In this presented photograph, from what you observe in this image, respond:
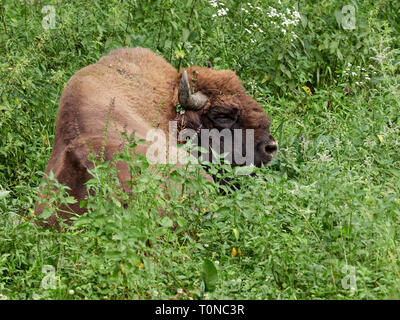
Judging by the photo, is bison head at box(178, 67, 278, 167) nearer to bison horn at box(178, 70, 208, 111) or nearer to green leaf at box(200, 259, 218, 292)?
bison horn at box(178, 70, 208, 111)

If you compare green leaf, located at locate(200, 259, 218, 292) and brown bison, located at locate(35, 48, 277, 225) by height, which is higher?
brown bison, located at locate(35, 48, 277, 225)

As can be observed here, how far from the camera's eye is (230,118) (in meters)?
7.15

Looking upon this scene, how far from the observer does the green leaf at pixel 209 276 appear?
14.6 feet

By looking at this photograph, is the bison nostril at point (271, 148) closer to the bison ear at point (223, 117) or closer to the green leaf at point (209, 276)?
the bison ear at point (223, 117)

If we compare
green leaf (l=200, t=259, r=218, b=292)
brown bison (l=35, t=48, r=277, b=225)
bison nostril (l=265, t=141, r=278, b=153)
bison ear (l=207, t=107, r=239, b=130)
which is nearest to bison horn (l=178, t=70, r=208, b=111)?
brown bison (l=35, t=48, r=277, b=225)

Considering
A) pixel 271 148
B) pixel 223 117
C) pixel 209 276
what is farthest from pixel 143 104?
pixel 209 276

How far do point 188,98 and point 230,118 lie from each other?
510 millimetres

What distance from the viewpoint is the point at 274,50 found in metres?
8.55

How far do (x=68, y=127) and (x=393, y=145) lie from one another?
8.89 feet

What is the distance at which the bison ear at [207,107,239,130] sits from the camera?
A: 7.11 m

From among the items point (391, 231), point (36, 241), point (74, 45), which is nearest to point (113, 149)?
point (36, 241)

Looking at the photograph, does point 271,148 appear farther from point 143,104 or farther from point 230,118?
point 143,104

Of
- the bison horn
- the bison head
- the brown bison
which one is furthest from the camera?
the bison head

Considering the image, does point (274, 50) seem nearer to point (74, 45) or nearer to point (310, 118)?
point (310, 118)
